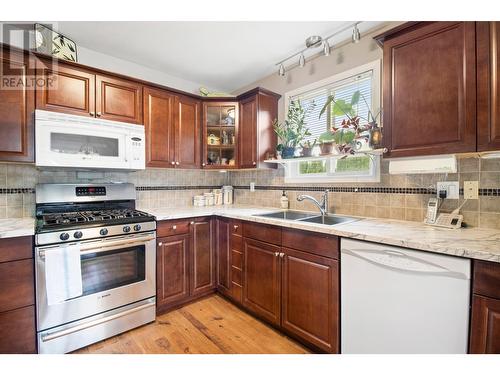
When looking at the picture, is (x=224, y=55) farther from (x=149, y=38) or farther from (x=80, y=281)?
(x=80, y=281)

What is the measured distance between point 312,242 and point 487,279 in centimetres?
86

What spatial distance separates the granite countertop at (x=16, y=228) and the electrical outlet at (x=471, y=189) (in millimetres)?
2826

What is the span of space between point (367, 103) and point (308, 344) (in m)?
1.99

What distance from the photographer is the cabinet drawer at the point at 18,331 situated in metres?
1.47

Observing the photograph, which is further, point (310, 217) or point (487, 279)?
point (310, 217)

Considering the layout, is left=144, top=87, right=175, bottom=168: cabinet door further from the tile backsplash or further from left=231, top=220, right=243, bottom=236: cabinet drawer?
left=231, top=220, right=243, bottom=236: cabinet drawer

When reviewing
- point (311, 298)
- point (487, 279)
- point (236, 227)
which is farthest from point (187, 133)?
point (487, 279)

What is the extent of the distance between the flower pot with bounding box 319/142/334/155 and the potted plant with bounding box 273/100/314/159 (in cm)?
29

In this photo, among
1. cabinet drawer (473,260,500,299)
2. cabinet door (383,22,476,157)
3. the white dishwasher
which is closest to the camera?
cabinet drawer (473,260,500,299)

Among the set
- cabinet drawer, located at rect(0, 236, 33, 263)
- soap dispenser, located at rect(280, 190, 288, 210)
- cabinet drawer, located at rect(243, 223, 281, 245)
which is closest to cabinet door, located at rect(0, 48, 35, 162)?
cabinet drawer, located at rect(0, 236, 33, 263)

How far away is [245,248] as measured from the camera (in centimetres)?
217

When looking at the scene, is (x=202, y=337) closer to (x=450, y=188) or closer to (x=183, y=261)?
(x=183, y=261)

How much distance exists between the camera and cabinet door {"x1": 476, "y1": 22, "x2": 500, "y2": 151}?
1.18m

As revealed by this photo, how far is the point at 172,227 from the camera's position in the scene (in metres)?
2.18
